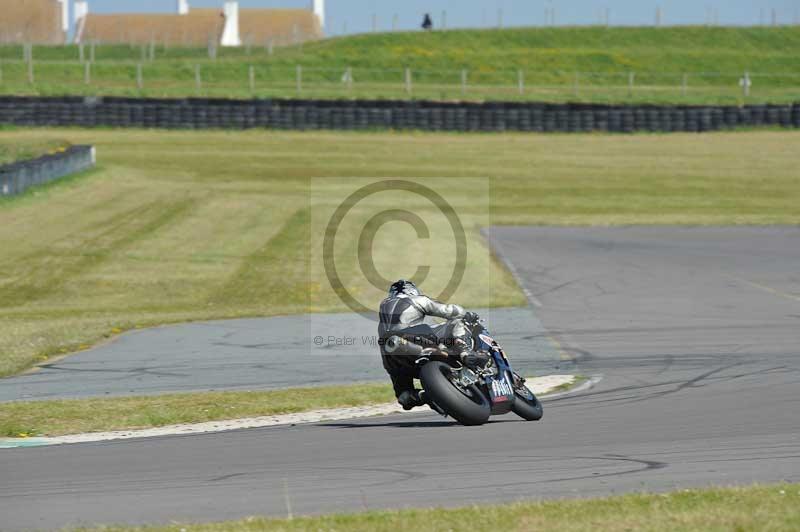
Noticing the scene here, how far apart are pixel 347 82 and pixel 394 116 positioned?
14.0 meters

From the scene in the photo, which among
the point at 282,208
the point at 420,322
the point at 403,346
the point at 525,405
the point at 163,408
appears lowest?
the point at 282,208

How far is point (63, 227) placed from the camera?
29828 millimetres

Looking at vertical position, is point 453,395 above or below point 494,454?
above

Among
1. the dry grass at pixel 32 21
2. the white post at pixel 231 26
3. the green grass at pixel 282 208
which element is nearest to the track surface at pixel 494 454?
the green grass at pixel 282 208

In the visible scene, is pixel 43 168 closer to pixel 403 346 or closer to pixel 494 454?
pixel 403 346

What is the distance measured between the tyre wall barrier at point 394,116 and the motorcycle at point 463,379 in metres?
41.2

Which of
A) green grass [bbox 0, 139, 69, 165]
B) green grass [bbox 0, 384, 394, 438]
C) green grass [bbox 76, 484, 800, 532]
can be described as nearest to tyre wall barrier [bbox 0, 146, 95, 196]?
green grass [bbox 0, 139, 69, 165]

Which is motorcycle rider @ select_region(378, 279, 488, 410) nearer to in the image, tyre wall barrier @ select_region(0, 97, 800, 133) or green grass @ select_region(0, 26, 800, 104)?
tyre wall barrier @ select_region(0, 97, 800, 133)

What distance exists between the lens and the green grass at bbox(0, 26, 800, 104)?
6481 cm

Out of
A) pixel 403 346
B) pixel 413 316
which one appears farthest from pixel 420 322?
pixel 403 346

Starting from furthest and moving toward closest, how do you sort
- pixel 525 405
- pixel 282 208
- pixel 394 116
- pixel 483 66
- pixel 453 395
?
pixel 483 66 < pixel 394 116 < pixel 282 208 < pixel 525 405 < pixel 453 395

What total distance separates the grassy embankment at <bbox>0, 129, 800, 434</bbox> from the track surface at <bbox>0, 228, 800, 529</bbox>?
A: 2.45m

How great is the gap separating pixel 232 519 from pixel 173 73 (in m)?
66.9

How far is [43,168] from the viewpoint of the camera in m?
35.5
